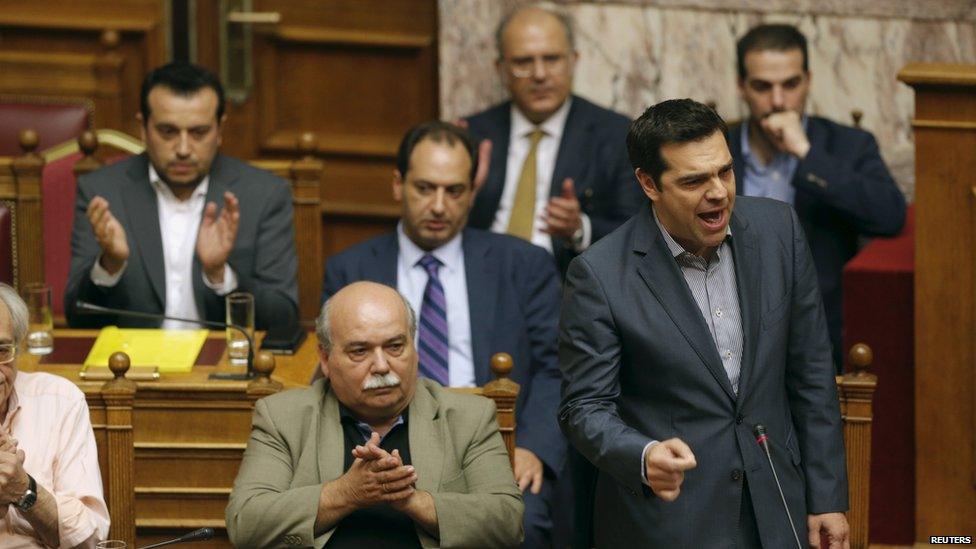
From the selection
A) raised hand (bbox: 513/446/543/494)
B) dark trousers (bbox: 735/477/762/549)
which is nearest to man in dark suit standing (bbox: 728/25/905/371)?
raised hand (bbox: 513/446/543/494)

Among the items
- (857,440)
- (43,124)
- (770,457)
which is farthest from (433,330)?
(43,124)

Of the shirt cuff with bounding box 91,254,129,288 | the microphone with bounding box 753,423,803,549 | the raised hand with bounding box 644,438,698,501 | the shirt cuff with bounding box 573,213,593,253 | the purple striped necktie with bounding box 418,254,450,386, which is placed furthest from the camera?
the shirt cuff with bounding box 573,213,593,253

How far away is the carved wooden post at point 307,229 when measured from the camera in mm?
4527

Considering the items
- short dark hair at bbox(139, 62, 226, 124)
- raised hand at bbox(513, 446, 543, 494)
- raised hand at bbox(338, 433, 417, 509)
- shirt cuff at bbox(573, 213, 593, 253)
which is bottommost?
raised hand at bbox(513, 446, 543, 494)

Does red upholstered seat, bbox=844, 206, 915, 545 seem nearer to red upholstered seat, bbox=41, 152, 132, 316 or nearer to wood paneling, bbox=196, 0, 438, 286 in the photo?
wood paneling, bbox=196, 0, 438, 286

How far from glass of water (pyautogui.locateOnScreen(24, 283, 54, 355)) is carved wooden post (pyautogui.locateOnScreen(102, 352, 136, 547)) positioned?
2.00 feet

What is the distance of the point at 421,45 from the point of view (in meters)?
5.52

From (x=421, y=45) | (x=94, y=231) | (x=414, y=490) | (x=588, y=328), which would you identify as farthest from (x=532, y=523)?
(x=421, y=45)

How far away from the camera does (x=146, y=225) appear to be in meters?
4.23

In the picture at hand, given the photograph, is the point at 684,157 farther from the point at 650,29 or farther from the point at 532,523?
the point at 650,29

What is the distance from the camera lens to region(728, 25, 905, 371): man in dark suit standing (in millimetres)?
4172

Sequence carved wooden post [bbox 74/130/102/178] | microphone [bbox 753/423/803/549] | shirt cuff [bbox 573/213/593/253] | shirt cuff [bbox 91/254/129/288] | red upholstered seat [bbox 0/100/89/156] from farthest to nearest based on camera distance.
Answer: red upholstered seat [bbox 0/100/89/156], carved wooden post [bbox 74/130/102/178], shirt cuff [bbox 573/213/593/253], shirt cuff [bbox 91/254/129/288], microphone [bbox 753/423/803/549]

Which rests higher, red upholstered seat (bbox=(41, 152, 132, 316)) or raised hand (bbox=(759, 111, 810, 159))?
raised hand (bbox=(759, 111, 810, 159))

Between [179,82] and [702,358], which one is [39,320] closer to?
[179,82]
